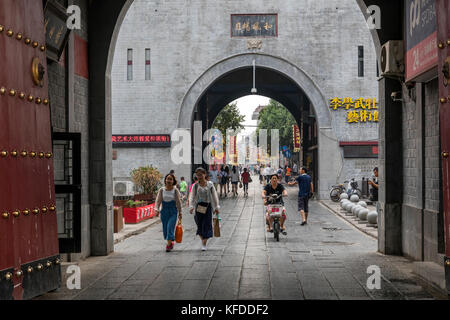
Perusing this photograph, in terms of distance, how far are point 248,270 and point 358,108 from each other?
1922 cm

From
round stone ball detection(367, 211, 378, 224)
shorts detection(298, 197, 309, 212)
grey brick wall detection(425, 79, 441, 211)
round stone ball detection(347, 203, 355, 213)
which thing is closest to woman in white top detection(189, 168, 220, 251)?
grey brick wall detection(425, 79, 441, 211)

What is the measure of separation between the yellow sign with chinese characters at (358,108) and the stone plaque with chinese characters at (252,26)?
4.32 metres

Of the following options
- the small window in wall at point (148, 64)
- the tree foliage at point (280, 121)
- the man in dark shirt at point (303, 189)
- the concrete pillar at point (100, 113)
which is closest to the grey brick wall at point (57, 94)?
the concrete pillar at point (100, 113)

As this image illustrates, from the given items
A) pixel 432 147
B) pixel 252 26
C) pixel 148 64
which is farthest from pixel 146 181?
pixel 432 147

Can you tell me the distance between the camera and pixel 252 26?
27.2 metres

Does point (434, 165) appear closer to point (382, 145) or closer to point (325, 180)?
point (382, 145)

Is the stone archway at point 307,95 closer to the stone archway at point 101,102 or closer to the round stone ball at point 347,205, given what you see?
the round stone ball at point 347,205

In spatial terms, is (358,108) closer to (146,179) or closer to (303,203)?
(146,179)

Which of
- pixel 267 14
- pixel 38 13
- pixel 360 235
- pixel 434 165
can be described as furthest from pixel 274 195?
pixel 267 14

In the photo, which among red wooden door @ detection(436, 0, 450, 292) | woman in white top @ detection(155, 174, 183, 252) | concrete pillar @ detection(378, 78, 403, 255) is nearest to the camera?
red wooden door @ detection(436, 0, 450, 292)

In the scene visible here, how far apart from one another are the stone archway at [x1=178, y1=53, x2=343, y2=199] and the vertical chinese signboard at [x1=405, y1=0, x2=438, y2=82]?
17.1 meters

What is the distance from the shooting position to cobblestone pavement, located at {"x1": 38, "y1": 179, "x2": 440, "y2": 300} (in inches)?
278

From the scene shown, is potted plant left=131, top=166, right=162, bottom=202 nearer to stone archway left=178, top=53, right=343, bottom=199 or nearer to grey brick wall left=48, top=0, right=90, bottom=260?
stone archway left=178, top=53, right=343, bottom=199
